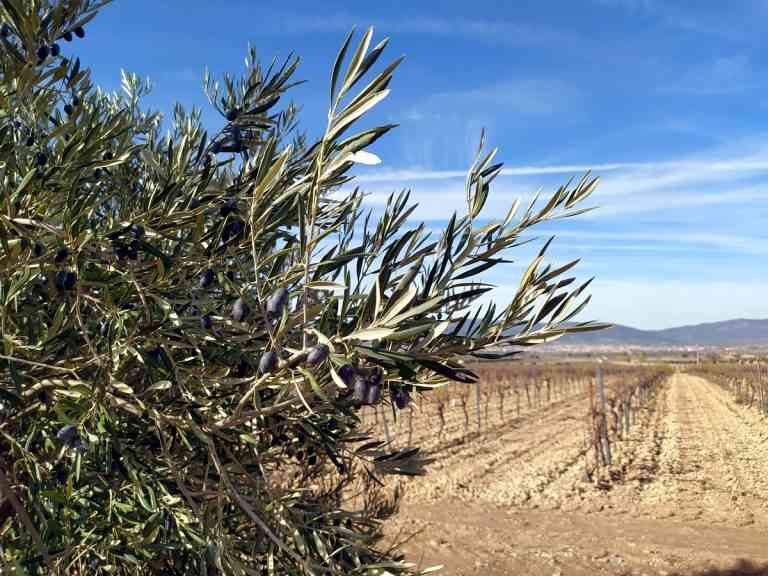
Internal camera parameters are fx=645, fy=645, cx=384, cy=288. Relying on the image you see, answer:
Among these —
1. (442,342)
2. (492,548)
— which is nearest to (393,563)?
(442,342)

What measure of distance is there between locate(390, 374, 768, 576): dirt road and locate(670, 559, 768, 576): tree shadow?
0.03m

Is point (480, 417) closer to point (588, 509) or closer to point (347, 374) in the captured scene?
point (588, 509)

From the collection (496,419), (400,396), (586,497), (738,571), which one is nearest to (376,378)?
(400,396)

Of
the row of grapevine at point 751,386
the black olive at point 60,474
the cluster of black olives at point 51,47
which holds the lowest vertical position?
the row of grapevine at point 751,386

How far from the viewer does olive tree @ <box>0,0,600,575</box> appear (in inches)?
59.4

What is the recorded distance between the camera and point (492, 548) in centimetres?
1075

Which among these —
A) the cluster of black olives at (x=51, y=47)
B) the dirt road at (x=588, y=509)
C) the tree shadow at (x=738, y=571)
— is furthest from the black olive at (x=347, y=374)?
the tree shadow at (x=738, y=571)

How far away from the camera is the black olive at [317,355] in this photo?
128cm

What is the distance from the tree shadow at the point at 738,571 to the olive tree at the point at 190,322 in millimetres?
9059

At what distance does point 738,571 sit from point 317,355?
35.5ft

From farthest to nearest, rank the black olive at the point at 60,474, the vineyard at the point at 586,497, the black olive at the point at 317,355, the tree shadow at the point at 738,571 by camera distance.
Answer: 1. the vineyard at the point at 586,497
2. the tree shadow at the point at 738,571
3. the black olive at the point at 60,474
4. the black olive at the point at 317,355

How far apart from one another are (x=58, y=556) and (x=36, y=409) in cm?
49

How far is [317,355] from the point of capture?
128cm

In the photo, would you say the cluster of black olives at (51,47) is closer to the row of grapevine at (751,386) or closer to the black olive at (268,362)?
the black olive at (268,362)
